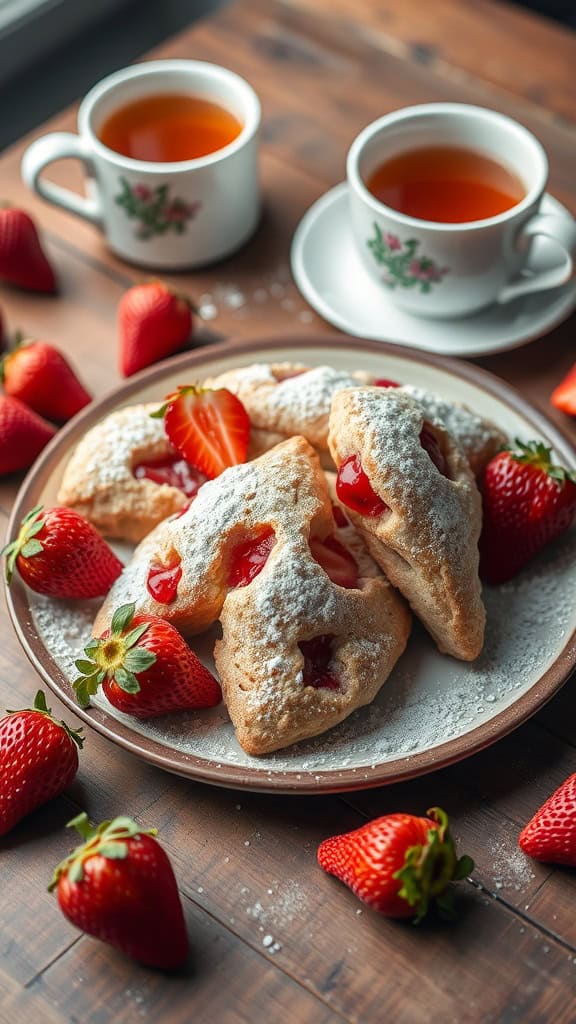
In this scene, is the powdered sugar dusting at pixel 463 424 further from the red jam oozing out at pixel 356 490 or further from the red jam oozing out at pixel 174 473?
the red jam oozing out at pixel 174 473

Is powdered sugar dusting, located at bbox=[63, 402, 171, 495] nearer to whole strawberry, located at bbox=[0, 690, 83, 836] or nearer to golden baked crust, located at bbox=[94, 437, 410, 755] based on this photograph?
golden baked crust, located at bbox=[94, 437, 410, 755]

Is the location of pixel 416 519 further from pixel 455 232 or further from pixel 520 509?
pixel 455 232

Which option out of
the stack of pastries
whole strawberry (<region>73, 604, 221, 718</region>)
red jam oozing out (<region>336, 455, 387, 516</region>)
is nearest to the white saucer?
the stack of pastries

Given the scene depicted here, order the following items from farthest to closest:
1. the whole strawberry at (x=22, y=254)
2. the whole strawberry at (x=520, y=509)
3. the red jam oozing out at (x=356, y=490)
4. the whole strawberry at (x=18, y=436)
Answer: the whole strawberry at (x=22, y=254)
the whole strawberry at (x=18, y=436)
the whole strawberry at (x=520, y=509)
the red jam oozing out at (x=356, y=490)

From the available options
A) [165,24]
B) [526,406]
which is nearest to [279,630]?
[526,406]

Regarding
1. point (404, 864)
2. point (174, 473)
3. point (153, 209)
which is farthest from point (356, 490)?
point (153, 209)

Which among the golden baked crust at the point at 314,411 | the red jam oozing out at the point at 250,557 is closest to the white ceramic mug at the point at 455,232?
the golden baked crust at the point at 314,411
